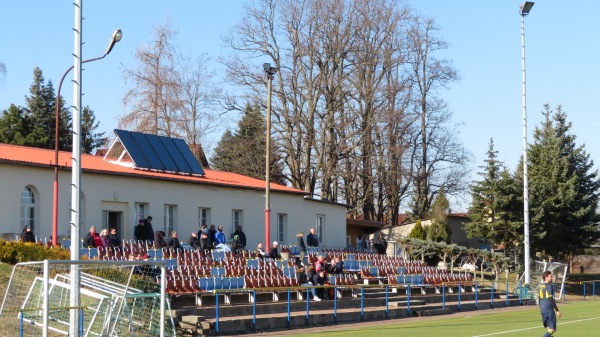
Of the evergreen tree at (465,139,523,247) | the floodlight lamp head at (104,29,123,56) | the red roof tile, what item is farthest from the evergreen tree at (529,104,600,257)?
the floodlight lamp head at (104,29,123,56)

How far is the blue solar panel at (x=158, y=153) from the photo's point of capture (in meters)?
39.2

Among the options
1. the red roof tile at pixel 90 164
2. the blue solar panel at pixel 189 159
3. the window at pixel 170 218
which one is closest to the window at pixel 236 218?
the red roof tile at pixel 90 164

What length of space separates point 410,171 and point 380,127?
19.3 feet

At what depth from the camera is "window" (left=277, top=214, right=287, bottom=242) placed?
46.6 metres

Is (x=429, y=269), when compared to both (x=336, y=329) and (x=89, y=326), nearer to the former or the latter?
(x=336, y=329)

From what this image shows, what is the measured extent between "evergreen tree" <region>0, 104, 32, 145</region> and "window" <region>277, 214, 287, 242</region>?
25.3 metres

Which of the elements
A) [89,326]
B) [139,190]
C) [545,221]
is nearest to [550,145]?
[545,221]

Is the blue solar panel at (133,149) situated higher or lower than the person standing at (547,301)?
higher

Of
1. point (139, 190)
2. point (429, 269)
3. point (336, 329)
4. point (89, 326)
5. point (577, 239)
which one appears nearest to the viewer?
point (89, 326)

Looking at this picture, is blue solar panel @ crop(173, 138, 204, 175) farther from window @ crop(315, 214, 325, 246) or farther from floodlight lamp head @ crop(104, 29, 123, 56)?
floodlight lamp head @ crop(104, 29, 123, 56)

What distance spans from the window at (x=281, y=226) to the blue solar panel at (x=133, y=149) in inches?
379

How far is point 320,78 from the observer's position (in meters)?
57.1

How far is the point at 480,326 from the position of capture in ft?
90.1

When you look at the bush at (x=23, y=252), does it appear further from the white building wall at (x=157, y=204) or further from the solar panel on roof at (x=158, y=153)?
the solar panel on roof at (x=158, y=153)
